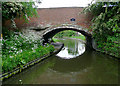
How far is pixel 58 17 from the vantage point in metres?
11.0

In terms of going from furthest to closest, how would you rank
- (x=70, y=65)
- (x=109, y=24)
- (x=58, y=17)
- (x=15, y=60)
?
(x=58, y=17)
(x=109, y=24)
(x=70, y=65)
(x=15, y=60)

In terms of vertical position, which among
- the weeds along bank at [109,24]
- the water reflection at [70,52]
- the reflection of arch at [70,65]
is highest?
the weeds along bank at [109,24]

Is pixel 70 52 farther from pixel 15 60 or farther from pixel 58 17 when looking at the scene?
pixel 15 60

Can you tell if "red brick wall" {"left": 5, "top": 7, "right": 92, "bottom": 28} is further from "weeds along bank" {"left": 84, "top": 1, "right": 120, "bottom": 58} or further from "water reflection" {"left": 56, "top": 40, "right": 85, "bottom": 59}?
"water reflection" {"left": 56, "top": 40, "right": 85, "bottom": 59}

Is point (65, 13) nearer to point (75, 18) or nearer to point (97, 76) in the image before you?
point (75, 18)

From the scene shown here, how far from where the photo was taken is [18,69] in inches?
188

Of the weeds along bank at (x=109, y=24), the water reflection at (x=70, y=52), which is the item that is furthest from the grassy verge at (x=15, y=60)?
the weeds along bank at (x=109, y=24)

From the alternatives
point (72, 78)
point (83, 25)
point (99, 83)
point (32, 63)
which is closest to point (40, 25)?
point (83, 25)

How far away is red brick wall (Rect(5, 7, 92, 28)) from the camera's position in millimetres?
10664

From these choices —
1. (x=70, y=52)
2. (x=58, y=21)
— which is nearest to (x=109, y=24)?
(x=70, y=52)

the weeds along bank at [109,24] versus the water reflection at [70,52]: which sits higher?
the weeds along bank at [109,24]

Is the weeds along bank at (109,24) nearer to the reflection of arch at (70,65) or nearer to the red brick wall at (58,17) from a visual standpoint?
the red brick wall at (58,17)

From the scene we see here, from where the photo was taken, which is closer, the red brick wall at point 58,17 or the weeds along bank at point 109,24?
the weeds along bank at point 109,24

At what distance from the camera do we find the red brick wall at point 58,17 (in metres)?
10.7
